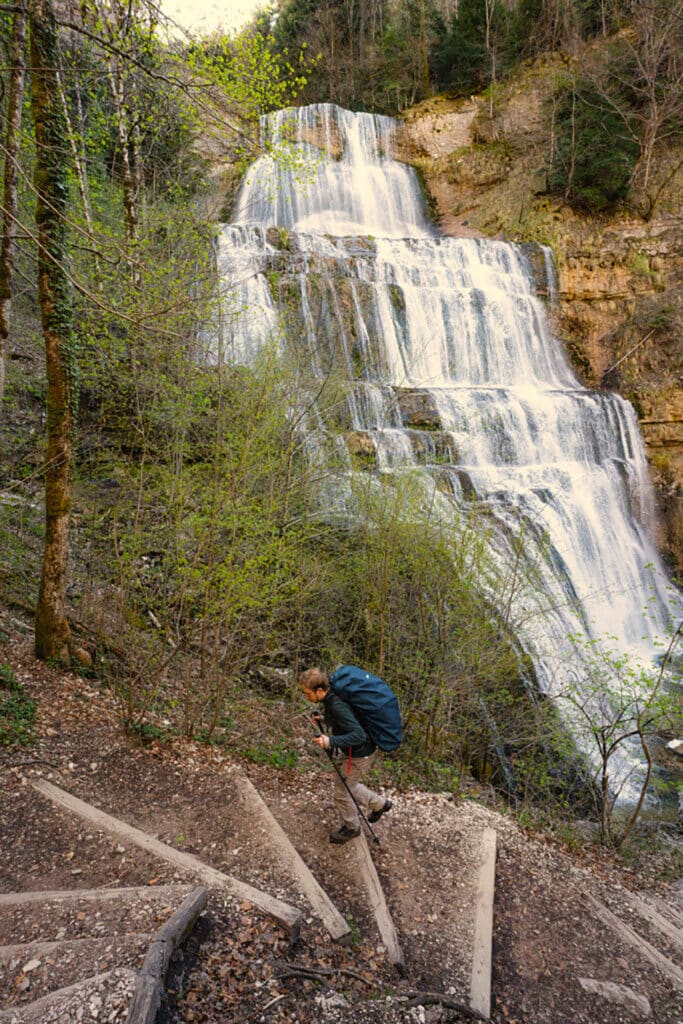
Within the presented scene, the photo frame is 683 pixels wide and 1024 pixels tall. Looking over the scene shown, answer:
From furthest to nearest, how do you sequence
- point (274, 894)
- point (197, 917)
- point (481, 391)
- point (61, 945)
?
point (481, 391)
point (274, 894)
point (197, 917)
point (61, 945)

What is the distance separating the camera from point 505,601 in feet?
25.2

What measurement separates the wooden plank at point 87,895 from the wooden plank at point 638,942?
3244mm

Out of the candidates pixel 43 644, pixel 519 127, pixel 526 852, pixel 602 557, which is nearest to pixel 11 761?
pixel 43 644

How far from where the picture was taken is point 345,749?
12.6ft

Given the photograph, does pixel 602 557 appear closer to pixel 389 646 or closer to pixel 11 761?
pixel 389 646

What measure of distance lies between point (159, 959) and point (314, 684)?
166cm

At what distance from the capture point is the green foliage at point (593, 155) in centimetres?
1992

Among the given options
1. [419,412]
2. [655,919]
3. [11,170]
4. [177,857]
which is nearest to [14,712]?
[177,857]

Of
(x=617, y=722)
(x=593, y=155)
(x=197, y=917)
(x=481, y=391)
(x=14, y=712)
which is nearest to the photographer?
(x=197, y=917)

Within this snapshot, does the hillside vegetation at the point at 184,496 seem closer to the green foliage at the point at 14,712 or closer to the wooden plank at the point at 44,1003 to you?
the green foliage at the point at 14,712

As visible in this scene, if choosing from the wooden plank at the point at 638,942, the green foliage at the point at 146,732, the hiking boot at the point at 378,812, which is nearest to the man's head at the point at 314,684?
the hiking boot at the point at 378,812

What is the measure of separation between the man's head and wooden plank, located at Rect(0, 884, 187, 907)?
129 centimetres

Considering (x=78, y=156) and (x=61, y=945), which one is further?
(x=78, y=156)

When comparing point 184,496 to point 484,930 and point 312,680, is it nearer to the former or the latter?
point 312,680
